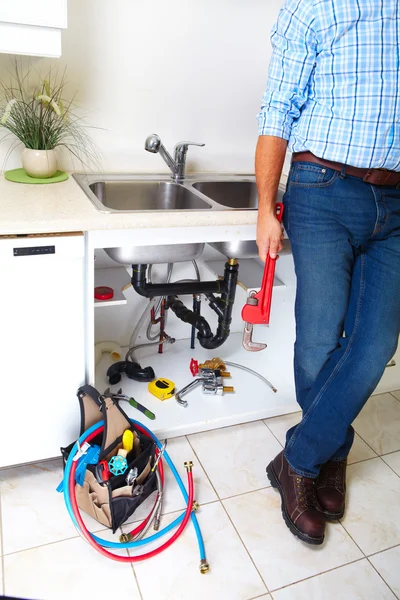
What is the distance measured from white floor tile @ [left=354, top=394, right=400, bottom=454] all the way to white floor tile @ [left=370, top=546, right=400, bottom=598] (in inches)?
18.9

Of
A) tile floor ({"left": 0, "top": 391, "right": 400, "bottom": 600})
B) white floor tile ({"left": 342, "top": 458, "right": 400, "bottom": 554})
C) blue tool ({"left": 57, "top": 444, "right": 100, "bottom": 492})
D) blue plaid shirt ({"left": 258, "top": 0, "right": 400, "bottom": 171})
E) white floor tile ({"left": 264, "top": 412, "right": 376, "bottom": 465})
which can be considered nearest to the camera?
blue plaid shirt ({"left": 258, "top": 0, "right": 400, "bottom": 171})

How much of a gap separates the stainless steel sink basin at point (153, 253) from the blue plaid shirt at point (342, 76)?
0.53 metres

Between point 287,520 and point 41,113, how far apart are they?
58.5 inches

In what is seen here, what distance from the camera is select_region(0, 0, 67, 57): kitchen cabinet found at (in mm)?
1409

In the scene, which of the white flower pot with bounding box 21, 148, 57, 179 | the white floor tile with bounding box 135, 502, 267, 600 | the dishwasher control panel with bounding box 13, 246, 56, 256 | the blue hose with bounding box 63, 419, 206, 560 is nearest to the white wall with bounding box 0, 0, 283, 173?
the white flower pot with bounding box 21, 148, 57, 179

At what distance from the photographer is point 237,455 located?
192 centimetres

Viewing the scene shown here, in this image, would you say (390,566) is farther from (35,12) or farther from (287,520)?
(35,12)

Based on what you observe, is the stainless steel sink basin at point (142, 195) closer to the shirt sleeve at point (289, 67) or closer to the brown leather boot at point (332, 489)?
the shirt sleeve at point (289, 67)

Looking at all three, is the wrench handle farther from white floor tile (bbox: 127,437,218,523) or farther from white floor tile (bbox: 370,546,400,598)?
white floor tile (bbox: 370,546,400,598)

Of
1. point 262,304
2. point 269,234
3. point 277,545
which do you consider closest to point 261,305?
point 262,304

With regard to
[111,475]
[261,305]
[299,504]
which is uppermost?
[261,305]

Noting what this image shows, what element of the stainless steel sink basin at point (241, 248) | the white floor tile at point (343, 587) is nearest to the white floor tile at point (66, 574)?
the white floor tile at point (343, 587)

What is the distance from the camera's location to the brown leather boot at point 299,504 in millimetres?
1583

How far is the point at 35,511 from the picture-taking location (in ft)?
5.27
